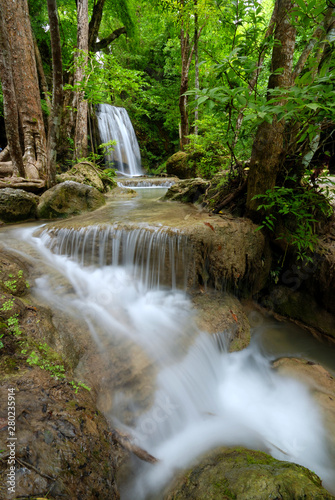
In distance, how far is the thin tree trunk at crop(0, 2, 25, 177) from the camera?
462 cm

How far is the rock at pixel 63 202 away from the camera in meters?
5.17

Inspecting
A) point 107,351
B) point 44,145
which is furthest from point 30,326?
point 44,145

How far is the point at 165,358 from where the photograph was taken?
2.67 metres

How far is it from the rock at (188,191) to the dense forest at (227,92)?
76cm

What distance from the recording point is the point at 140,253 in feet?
12.2

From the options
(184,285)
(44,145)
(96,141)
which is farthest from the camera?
(96,141)

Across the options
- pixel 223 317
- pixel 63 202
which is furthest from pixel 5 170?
pixel 223 317

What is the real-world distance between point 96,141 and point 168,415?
1424 centimetres

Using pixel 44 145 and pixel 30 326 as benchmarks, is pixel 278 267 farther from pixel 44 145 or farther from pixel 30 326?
pixel 44 145

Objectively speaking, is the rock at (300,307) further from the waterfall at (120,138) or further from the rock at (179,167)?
the waterfall at (120,138)

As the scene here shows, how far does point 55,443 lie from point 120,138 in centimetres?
1572

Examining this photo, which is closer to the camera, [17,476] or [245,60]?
[17,476]

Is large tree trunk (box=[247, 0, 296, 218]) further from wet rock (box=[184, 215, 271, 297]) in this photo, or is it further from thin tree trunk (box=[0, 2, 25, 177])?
thin tree trunk (box=[0, 2, 25, 177])

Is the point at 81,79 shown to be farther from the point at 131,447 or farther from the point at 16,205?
the point at 131,447
